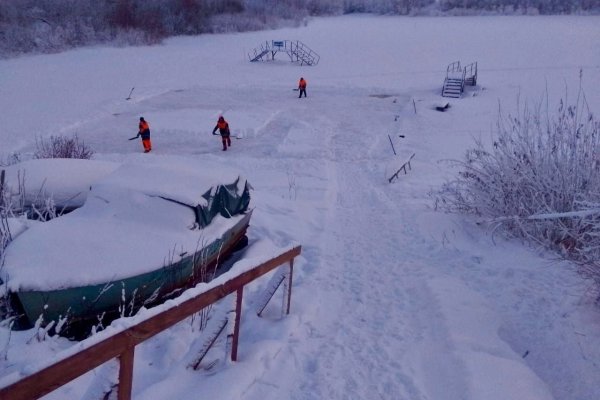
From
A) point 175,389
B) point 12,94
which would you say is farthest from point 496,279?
point 12,94

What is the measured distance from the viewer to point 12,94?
2497 cm

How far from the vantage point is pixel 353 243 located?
9000 millimetres

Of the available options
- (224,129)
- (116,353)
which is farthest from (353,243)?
(224,129)

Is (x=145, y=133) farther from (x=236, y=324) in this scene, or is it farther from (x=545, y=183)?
(x=236, y=324)

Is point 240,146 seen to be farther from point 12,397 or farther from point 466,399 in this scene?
point 12,397

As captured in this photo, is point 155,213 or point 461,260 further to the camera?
point 461,260

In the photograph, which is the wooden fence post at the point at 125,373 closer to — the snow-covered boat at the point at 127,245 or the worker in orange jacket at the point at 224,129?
the snow-covered boat at the point at 127,245

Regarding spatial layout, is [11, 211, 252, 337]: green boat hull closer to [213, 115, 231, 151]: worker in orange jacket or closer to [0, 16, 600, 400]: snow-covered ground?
[0, 16, 600, 400]: snow-covered ground

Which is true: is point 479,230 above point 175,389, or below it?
below

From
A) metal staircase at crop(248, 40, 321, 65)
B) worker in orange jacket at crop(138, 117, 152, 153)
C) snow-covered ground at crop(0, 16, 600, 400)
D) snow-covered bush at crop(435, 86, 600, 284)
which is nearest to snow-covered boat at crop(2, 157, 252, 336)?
snow-covered ground at crop(0, 16, 600, 400)

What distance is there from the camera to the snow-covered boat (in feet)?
17.8

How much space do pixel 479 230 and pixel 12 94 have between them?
24762 mm

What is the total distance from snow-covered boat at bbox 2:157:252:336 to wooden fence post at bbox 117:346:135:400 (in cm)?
133

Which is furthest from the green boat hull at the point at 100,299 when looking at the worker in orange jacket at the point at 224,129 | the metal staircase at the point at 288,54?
the metal staircase at the point at 288,54
